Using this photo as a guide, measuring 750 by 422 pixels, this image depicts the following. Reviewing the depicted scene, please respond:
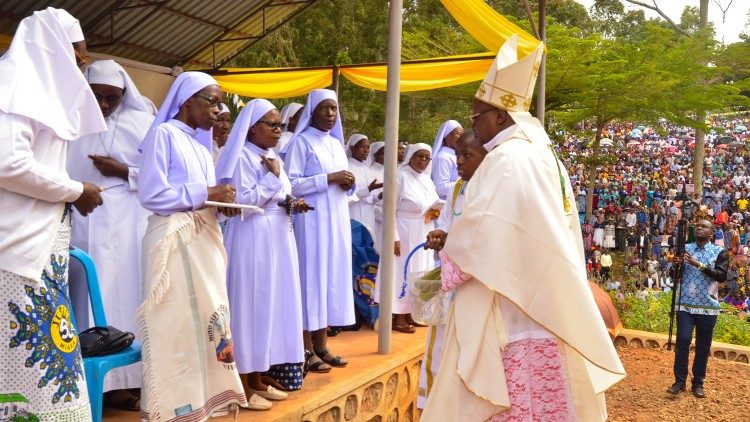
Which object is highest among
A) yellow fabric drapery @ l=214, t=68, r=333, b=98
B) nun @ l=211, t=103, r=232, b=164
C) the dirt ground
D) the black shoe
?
yellow fabric drapery @ l=214, t=68, r=333, b=98

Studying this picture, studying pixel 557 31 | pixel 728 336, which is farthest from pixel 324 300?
pixel 557 31

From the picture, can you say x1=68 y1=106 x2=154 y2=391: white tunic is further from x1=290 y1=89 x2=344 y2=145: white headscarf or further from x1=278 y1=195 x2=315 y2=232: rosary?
x1=290 y1=89 x2=344 y2=145: white headscarf

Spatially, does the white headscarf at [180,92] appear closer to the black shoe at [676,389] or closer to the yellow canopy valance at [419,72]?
the yellow canopy valance at [419,72]

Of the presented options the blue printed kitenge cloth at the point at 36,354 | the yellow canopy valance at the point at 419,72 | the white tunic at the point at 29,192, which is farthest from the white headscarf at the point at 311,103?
the blue printed kitenge cloth at the point at 36,354

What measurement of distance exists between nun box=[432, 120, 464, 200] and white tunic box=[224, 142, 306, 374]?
11.5ft

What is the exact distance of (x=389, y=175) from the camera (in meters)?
6.17

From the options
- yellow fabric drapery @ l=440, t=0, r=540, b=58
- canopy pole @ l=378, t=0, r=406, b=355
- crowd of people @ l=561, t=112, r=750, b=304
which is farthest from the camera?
crowd of people @ l=561, t=112, r=750, b=304

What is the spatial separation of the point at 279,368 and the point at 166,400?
4.04ft

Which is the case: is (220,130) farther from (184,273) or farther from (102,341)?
(102,341)

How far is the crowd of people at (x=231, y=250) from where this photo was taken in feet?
9.96

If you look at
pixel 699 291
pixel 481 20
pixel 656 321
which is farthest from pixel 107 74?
pixel 656 321

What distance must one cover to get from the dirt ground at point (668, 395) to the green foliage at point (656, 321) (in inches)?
58.6

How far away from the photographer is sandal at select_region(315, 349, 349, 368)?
5867mm

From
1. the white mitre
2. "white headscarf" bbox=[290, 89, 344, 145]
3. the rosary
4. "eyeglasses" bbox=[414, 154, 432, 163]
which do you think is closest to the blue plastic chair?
the rosary
